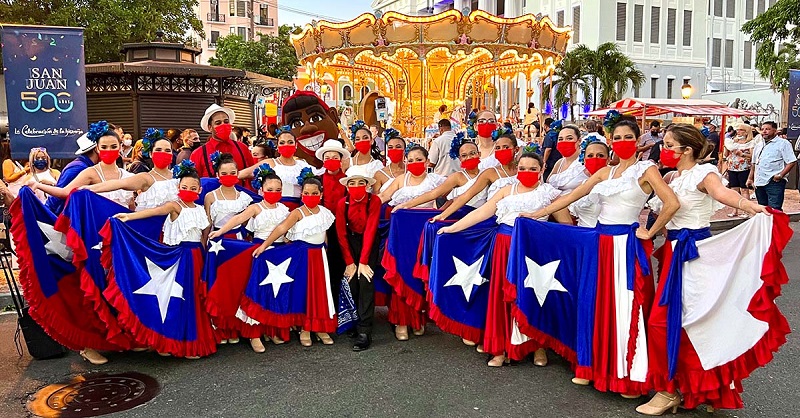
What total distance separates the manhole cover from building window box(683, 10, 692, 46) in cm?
4328

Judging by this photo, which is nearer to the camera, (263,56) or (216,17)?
(263,56)

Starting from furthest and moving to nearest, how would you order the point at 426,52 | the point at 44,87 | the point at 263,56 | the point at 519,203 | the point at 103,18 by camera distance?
the point at 263,56 → the point at 103,18 → the point at 426,52 → the point at 44,87 → the point at 519,203

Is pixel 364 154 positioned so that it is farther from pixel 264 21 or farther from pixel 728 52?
pixel 264 21

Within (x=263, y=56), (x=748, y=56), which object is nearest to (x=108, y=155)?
(x=263, y=56)

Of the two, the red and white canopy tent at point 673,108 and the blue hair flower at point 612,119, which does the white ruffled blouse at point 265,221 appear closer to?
the blue hair flower at point 612,119

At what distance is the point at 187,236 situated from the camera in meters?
5.23

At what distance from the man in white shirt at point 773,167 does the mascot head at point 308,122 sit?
6.90 m

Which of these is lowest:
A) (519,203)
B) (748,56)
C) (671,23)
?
(519,203)

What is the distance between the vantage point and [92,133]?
5430mm

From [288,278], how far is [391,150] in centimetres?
162

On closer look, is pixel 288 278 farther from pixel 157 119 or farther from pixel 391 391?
pixel 157 119

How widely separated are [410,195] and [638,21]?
38.6m

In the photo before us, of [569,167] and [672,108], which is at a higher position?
[672,108]

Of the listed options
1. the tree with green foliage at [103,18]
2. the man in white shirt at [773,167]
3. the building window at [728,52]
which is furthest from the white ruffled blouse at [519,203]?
the building window at [728,52]
